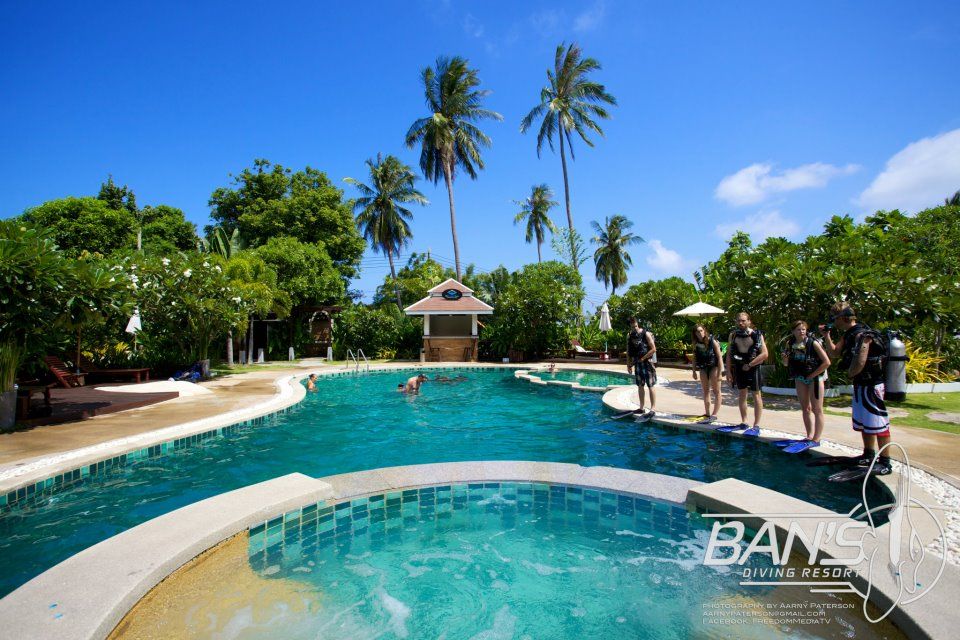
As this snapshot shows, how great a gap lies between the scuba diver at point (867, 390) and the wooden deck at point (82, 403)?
11.4 meters

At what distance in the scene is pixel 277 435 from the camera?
8008 millimetres

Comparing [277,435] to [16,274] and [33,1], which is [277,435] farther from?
[33,1]

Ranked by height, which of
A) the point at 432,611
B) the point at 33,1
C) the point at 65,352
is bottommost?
the point at 432,611

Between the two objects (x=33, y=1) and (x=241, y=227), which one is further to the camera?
(x=241, y=227)

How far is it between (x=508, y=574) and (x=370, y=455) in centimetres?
388

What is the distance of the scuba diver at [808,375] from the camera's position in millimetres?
5734

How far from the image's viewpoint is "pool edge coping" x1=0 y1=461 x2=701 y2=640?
2535 millimetres

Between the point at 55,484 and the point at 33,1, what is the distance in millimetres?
9822

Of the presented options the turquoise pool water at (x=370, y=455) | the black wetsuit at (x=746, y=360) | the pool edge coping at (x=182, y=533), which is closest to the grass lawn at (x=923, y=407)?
the black wetsuit at (x=746, y=360)

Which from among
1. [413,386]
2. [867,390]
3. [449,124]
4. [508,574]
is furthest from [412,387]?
[449,124]

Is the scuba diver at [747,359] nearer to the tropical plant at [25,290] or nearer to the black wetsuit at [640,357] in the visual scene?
the black wetsuit at [640,357]

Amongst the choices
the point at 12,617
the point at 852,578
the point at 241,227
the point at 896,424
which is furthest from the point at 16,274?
the point at 241,227

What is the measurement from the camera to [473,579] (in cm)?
346

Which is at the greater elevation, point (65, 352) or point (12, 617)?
point (65, 352)
